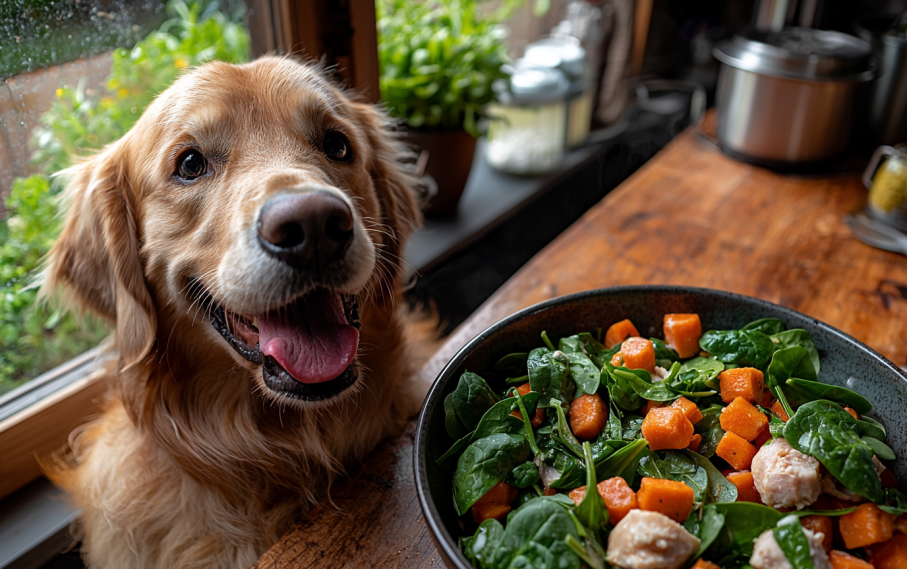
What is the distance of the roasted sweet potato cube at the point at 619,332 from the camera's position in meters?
0.90

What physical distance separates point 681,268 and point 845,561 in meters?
0.86

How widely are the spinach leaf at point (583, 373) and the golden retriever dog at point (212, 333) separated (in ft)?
1.03

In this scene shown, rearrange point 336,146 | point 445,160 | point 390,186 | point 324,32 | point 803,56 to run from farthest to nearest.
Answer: point 445,160 < point 803,56 < point 324,32 < point 390,186 < point 336,146

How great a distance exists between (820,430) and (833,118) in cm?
146

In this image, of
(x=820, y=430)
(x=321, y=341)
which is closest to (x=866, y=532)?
(x=820, y=430)

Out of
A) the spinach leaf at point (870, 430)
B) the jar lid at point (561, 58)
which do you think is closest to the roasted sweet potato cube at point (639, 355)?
the spinach leaf at point (870, 430)

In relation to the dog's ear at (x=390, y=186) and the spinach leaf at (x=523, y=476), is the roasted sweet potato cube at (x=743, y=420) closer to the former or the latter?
the spinach leaf at (x=523, y=476)

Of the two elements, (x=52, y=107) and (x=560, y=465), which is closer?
(x=560, y=465)

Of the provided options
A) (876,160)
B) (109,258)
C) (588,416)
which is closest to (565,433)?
(588,416)

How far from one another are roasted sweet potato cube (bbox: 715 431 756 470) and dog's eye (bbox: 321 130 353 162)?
2.36 ft

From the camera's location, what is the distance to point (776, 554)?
582 mm

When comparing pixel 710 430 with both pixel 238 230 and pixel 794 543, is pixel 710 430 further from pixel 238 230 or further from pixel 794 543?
pixel 238 230

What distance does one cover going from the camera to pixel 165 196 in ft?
3.02

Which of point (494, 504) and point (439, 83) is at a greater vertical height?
point (439, 83)
